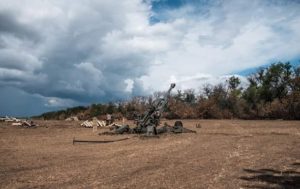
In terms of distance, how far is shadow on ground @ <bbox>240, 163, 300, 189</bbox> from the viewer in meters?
9.51

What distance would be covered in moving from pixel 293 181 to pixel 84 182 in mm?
5005

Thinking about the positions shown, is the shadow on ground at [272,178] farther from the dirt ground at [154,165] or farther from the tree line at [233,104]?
the tree line at [233,104]

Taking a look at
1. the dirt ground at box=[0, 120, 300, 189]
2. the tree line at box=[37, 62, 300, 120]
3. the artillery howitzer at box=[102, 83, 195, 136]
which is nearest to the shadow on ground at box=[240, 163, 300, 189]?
the dirt ground at box=[0, 120, 300, 189]

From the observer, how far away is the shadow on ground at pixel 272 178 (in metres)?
9.51

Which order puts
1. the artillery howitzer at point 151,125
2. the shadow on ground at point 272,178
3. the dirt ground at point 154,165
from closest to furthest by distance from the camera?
the shadow on ground at point 272,178 → the dirt ground at point 154,165 → the artillery howitzer at point 151,125

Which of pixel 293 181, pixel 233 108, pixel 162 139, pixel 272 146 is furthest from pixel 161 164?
pixel 233 108

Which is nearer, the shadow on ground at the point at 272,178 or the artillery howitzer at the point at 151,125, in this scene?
the shadow on ground at the point at 272,178

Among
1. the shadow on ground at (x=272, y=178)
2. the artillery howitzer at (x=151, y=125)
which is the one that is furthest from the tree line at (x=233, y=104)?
the shadow on ground at (x=272, y=178)

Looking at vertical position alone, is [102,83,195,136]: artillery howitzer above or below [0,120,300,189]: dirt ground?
above

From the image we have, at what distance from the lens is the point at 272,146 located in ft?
58.1

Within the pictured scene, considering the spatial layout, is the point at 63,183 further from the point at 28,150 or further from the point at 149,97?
the point at 149,97

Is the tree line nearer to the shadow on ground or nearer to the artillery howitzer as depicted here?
the artillery howitzer

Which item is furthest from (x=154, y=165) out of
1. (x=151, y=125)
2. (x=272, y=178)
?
(x=151, y=125)

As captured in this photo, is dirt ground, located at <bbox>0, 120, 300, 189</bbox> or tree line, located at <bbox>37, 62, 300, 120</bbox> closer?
dirt ground, located at <bbox>0, 120, 300, 189</bbox>
